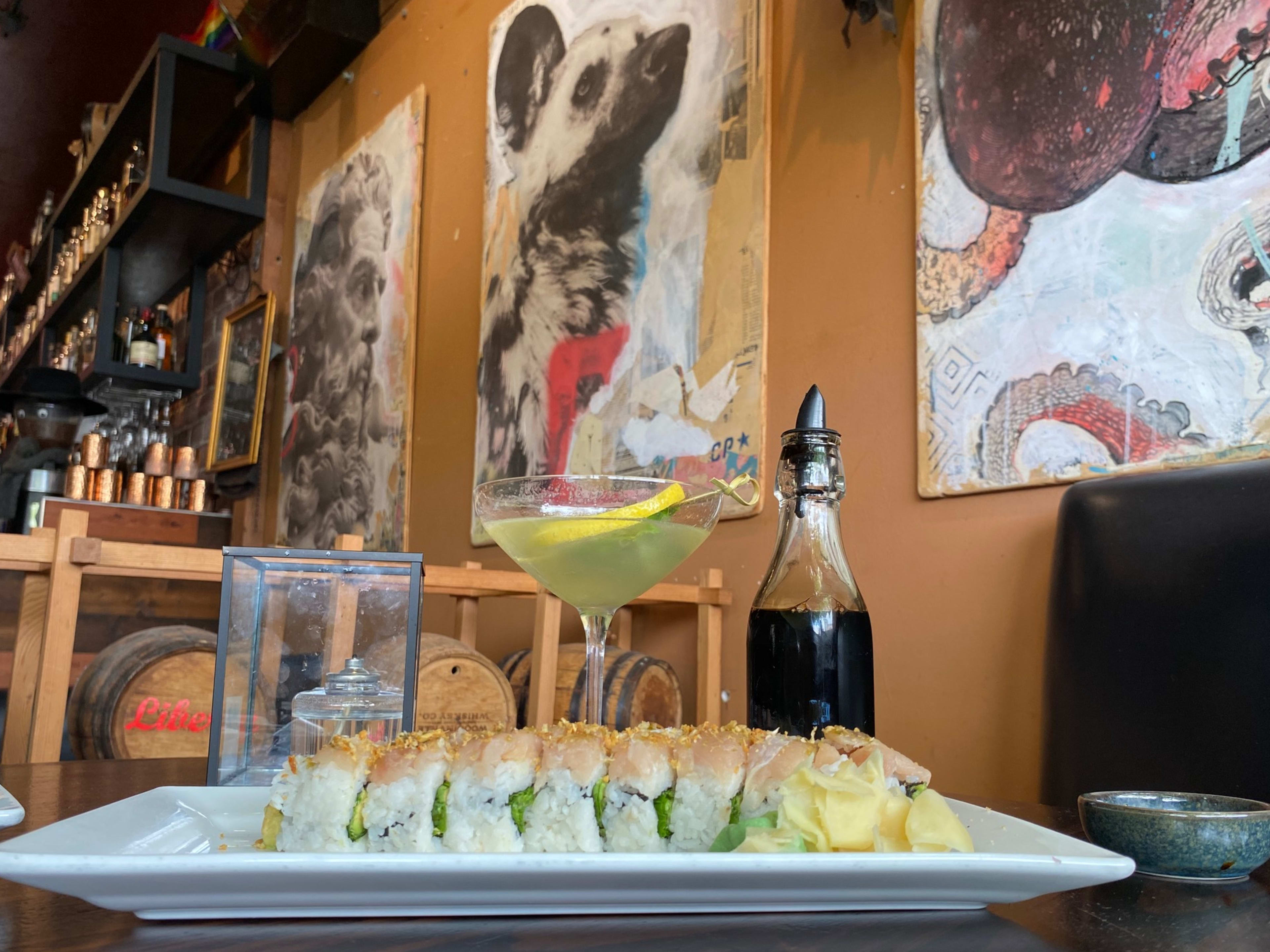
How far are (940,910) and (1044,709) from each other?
92 centimetres

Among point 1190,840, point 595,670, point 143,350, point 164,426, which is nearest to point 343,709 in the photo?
point 595,670

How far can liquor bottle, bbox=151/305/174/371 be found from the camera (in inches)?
180

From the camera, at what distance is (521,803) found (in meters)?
0.39

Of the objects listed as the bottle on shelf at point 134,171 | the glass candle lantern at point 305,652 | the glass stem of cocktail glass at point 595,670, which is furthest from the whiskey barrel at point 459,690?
the bottle on shelf at point 134,171

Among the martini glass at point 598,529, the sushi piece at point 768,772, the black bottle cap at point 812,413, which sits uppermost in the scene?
the black bottle cap at point 812,413

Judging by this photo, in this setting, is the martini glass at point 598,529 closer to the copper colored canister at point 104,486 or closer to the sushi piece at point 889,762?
the sushi piece at point 889,762

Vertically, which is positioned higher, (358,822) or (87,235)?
(87,235)

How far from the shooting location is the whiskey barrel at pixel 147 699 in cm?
163

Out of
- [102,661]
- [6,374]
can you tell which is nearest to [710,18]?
[102,661]

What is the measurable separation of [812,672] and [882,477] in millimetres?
954

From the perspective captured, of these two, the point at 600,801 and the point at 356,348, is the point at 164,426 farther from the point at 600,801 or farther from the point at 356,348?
the point at 600,801

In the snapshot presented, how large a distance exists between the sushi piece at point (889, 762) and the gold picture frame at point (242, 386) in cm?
367

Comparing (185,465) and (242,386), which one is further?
(185,465)

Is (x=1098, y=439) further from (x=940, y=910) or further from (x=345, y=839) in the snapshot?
(x=345, y=839)
